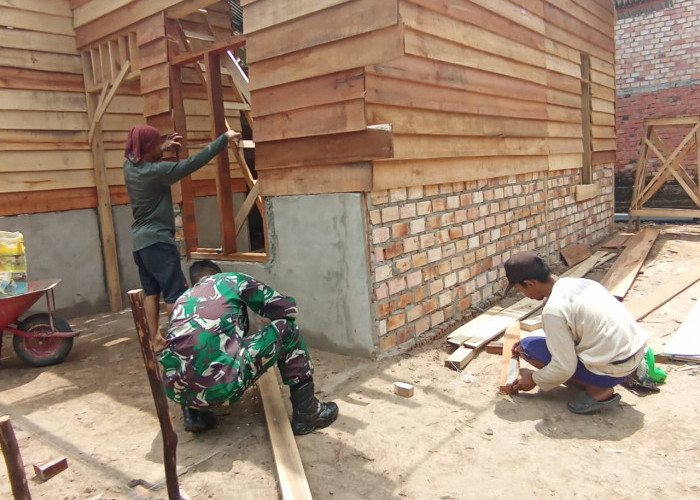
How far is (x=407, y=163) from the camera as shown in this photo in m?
4.59

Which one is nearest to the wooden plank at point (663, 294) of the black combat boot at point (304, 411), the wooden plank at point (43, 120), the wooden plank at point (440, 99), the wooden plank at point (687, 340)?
the wooden plank at point (687, 340)

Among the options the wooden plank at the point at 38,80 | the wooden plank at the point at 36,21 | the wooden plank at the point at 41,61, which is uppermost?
the wooden plank at the point at 36,21

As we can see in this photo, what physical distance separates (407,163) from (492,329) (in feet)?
5.66

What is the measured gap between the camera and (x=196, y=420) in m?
3.37

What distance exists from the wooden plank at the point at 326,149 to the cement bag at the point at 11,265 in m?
2.19

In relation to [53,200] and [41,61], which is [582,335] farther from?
[41,61]

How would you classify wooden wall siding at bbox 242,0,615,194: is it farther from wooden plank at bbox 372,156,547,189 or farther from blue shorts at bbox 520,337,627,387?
blue shorts at bbox 520,337,627,387

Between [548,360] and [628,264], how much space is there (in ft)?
13.6

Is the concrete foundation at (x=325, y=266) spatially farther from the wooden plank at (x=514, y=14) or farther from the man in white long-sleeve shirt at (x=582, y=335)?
the wooden plank at (x=514, y=14)

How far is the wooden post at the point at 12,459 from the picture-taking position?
5.81ft

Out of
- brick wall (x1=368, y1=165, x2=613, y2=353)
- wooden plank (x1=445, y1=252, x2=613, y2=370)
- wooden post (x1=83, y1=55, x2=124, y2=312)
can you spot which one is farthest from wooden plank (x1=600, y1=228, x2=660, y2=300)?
wooden post (x1=83, y1=55, x2=124, y2=312)

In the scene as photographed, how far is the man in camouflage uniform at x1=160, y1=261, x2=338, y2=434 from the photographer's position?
119 inches

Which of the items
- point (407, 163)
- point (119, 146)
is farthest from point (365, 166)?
point (119, 146)

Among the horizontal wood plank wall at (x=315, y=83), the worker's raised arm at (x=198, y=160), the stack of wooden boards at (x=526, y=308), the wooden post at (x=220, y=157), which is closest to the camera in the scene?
the horizontal wood plank wall at (x=315, y=83)
